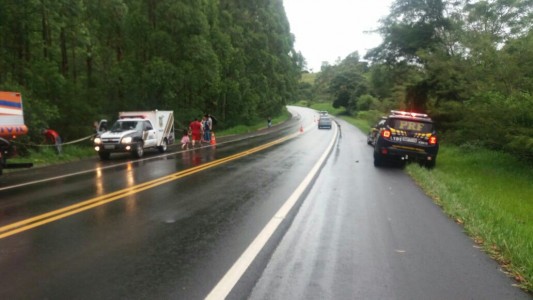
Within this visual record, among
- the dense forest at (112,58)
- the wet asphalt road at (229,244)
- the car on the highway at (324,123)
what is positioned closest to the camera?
the wet asphalt road at (229,244)

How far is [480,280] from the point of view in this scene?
4.86 m

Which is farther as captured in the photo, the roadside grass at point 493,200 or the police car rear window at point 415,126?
the police car rear window at point 415,126

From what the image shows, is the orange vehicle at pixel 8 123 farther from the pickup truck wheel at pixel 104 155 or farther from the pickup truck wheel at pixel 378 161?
the pickup truck wheel at pixel 378 161

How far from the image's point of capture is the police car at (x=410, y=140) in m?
14.9

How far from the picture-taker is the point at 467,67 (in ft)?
69.6

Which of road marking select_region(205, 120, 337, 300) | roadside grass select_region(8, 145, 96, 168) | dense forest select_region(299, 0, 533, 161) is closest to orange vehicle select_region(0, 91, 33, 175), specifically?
roadside grass select_region(8, 145, 96, 168)

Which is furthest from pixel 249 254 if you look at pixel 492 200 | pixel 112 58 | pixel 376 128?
pixel 112 58

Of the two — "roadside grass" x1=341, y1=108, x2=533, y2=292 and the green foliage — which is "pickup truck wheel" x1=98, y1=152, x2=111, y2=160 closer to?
"roadside grass" x1=341, y1=108, x2=533, y2=292

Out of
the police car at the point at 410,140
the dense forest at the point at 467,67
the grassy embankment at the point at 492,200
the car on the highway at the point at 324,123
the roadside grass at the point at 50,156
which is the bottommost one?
the car on the highway at the point at 324,123

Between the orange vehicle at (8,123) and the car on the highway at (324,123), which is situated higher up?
the orange vehicle at (8,123)

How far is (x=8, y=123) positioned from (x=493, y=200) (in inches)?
518

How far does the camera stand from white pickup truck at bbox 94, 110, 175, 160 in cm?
1748

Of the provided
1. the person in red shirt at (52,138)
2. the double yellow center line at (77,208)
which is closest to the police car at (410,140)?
the double yellow center line at (77,208)

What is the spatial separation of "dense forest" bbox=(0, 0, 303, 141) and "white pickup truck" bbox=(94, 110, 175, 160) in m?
3.07
